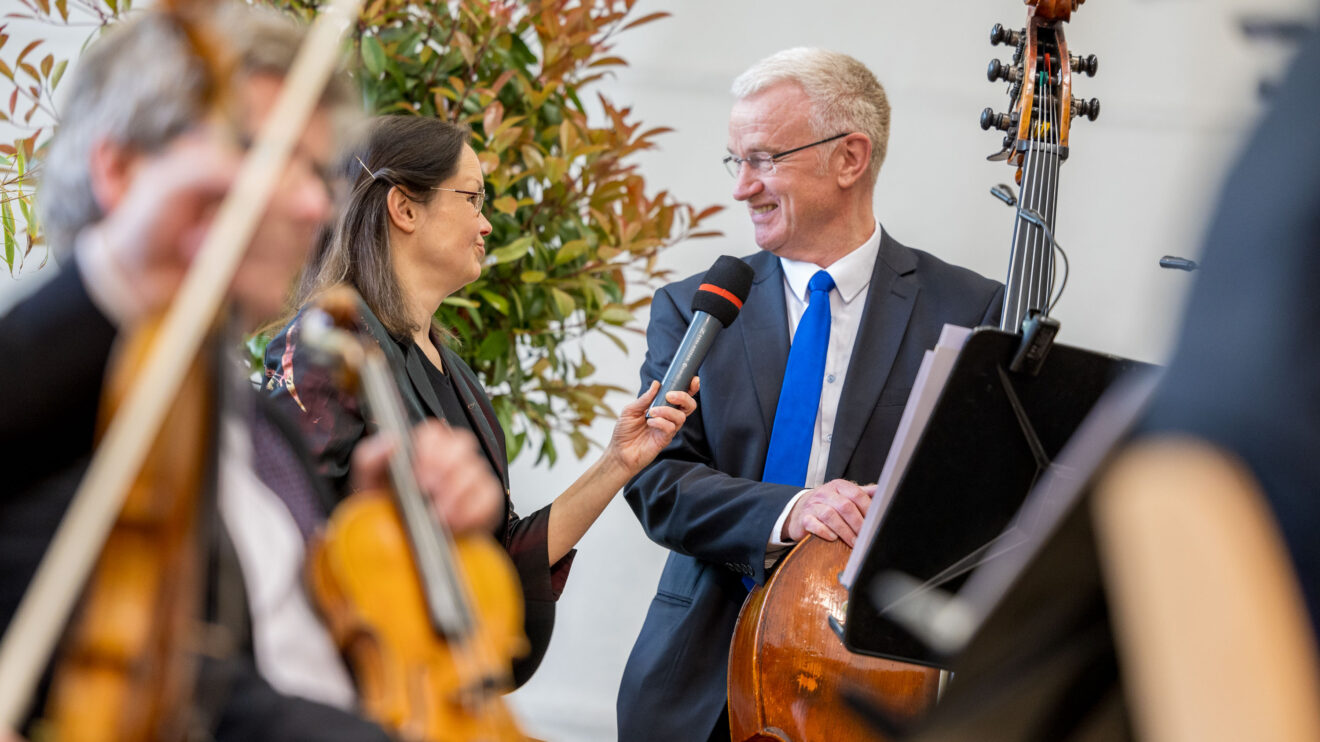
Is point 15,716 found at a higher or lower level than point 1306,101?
lower

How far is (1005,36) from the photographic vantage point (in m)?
2.12

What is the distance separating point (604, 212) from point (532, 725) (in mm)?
1847

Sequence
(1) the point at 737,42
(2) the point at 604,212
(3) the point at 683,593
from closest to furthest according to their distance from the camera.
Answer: (3) the point at 683,593 < (2) the point at 604,212 < (1) the point at 737,42

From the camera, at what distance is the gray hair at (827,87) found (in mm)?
2387

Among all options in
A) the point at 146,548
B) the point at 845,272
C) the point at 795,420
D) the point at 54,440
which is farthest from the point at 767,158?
the point at 146,548

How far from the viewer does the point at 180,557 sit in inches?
23.6

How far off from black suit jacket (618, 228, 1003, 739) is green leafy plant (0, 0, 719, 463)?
226mm

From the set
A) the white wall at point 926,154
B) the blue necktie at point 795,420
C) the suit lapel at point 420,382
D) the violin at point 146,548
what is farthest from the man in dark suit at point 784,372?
the violin at point 146,548

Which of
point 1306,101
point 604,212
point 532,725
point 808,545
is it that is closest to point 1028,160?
point 808,545

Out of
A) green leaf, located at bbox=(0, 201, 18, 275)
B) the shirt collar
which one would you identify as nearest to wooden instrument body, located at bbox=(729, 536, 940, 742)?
the shirt collar

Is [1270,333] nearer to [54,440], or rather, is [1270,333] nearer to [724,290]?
[54,440]

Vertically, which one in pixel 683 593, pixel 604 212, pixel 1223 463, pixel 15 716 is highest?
pixel 1223 463

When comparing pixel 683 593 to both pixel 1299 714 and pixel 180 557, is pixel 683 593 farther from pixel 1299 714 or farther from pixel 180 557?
pixel 1299 714

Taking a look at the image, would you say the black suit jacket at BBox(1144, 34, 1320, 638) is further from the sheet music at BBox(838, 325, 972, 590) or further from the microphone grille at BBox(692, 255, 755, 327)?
the microphone grille at BBox(692, 255, 755, 327)
